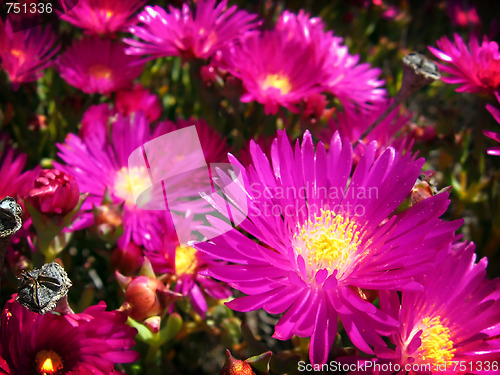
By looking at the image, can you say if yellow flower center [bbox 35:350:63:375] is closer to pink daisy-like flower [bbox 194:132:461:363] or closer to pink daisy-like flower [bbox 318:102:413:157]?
pink daisy-like flower [bbox 194:132:461:363]

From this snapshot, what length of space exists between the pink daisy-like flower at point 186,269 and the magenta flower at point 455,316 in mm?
306

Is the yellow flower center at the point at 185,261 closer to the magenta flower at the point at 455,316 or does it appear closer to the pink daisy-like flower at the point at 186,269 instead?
the pink daisy-like flower at the point at 186,269

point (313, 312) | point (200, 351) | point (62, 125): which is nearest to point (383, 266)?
point (313, 312)

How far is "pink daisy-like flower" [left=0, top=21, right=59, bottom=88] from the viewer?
3.13ft

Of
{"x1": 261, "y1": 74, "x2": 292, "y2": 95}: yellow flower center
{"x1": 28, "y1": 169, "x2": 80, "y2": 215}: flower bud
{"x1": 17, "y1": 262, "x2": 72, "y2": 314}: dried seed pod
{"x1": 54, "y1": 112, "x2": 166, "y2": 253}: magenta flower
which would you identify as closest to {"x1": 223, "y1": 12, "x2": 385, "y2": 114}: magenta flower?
{"x1": 261, "y1": 74, "x2": 292, "y2": 95}: yellow flower center

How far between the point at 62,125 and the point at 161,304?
66cm

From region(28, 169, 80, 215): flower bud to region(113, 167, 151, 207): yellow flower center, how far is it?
24 centimetres

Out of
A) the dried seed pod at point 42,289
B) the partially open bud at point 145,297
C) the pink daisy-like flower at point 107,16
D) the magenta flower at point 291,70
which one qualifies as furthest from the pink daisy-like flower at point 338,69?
the dried seed pod at point 42,289

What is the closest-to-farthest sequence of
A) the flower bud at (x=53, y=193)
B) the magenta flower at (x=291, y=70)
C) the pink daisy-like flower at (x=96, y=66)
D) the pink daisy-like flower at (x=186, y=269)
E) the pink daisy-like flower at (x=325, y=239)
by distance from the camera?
the pink daisy-like flower at (x=325, y=239)
the flower bud at (x=53, y=193)
the pink daisy-like flower at (x=186, y=269)
the magenta flower at (x=291, y=70)
the pink daisy-like flower at (x=96, y=66)

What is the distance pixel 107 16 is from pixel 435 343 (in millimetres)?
890

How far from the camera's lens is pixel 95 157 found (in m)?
0.92

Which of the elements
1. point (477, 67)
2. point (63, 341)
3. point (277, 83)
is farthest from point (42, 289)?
point (477, 67)

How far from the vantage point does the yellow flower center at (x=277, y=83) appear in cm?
99

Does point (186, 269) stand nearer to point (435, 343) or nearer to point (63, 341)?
point (63, 341)
